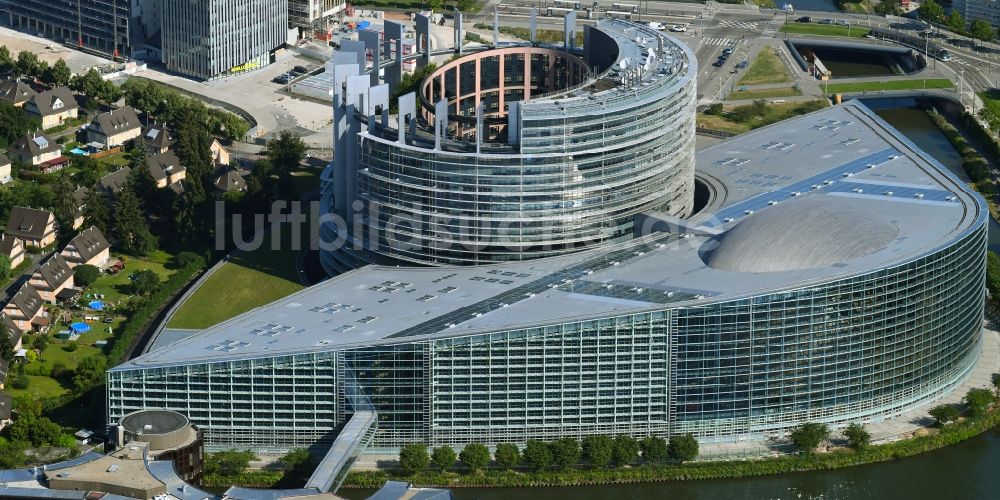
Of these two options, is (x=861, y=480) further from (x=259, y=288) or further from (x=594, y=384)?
(x=259, y=288)

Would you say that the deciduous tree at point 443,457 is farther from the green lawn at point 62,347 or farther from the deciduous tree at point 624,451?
the green lawn at point 62,347

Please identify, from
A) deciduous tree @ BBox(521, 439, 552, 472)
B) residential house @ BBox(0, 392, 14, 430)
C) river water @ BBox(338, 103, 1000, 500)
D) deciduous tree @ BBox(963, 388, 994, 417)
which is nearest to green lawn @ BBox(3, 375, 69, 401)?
residential house @ BBox(0, 392, 14, 430)

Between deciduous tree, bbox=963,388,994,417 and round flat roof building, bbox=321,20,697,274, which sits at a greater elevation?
round flat roof building, bbox=321,20,697,274

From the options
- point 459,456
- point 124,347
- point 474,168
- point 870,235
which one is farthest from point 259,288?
point 870,235

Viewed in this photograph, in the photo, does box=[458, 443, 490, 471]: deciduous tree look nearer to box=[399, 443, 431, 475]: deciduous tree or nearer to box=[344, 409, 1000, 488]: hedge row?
box=[344, 409, 1000, 488]: hedge row

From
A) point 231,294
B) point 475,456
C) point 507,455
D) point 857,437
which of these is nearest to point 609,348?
point 507,455

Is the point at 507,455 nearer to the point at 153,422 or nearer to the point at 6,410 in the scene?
the point at 153,422
